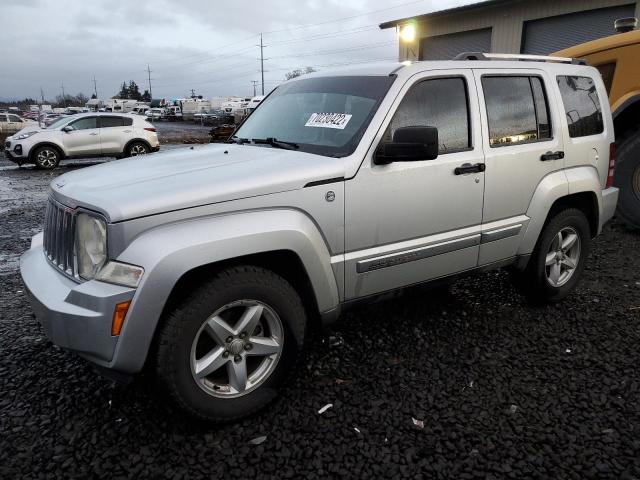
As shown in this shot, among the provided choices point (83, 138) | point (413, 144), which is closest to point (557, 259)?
point (413, 144)

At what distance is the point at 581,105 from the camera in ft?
13.1

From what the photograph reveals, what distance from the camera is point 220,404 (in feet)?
7.98

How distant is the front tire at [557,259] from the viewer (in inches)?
151

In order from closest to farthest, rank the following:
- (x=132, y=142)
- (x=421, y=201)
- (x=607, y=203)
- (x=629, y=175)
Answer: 1. (x=421, y=201)
2. (x=607, y=203)
3. (x=629, y=175)
4. (x=132, y=142)

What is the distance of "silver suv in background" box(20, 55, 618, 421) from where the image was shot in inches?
85.6

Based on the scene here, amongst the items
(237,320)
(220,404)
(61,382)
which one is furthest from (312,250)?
(61,382)

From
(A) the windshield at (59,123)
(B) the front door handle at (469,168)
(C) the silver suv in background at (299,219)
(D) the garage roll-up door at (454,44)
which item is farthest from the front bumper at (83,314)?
(D) the garage roll-up door at (454,44)

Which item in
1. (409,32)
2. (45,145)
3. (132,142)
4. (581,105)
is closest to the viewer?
(581,105)

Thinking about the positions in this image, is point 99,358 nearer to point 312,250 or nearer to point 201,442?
point 201,442

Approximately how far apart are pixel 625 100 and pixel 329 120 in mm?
4805

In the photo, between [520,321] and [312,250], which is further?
[520,321]

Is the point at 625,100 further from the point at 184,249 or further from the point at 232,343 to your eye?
the point at 184,249

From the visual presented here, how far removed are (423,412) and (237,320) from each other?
44.8 inches

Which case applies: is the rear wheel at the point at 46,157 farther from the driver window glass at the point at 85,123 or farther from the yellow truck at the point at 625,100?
the yellow truck at the point at 625,100
